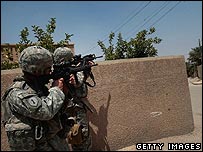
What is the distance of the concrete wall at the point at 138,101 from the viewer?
11.9 ft

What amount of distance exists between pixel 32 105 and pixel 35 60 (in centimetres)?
31

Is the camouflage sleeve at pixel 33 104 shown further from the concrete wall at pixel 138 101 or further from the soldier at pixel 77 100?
the concrete wall at pixel 138 101

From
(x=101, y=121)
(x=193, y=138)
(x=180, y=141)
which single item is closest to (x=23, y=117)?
(x=101, y=121)

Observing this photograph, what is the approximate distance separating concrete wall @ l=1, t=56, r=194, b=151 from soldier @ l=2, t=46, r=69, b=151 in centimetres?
177

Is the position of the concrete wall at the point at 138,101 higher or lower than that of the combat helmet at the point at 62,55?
lower

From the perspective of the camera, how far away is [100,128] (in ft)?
11.8

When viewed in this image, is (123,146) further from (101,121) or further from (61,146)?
(61,146)

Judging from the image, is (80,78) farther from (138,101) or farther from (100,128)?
(138,101)

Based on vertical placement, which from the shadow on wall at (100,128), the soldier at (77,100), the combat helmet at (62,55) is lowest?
the shadow on wall at (100,128)

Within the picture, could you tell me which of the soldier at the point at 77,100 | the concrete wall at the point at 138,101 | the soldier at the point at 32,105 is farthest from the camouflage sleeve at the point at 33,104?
the concrete wall at the point at 138,101

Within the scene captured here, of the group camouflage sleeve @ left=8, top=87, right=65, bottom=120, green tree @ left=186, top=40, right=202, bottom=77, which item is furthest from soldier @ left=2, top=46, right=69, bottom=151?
green tree @ left=186, top=40, right=202, bottom=77

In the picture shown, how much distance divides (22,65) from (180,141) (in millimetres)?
3089

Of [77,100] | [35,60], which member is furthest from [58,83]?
[77,100]

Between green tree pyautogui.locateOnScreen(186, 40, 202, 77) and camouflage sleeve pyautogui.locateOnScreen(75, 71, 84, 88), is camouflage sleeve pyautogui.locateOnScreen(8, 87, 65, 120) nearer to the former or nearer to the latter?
camouflage sleeve pyautogui.locateOnScreen(75, 71, 84, 88)
